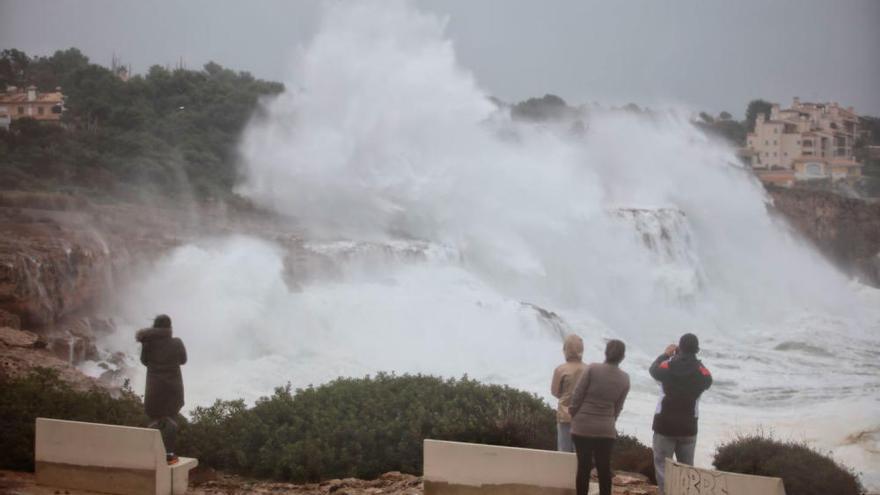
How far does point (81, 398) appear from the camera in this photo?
29.1 ft

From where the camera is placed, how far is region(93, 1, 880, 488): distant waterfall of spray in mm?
14375

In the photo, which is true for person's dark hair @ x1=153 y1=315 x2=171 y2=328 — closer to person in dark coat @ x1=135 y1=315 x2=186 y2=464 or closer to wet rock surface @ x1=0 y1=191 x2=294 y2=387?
person in dark coat @ x1=135 y1=315 x2=186 y2=464

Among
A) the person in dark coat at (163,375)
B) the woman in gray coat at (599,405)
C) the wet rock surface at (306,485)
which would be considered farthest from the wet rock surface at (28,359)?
the woman in gray coat at (599,405)

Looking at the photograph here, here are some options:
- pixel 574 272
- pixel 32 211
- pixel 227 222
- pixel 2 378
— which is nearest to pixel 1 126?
pixel 32 211

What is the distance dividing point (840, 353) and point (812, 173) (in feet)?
18.7

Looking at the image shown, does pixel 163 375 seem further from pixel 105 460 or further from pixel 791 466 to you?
pixel 791 466

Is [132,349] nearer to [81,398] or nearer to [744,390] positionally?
[81,398]

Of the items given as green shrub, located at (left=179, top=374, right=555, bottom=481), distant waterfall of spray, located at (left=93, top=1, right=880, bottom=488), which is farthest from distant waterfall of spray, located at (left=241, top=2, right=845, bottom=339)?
green shrub, located at (left=179, top=374, right=555, bottom=481)

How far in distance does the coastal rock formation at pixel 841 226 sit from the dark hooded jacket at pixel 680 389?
11.0m

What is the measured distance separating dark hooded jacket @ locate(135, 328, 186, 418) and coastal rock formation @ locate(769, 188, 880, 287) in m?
12.4

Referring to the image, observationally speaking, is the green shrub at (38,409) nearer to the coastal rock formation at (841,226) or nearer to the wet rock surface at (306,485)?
the wet rock surface at (306,485)

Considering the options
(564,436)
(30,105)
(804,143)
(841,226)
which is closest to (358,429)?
(564,436)

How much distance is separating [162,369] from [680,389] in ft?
11.4

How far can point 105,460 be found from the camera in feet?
23.7
